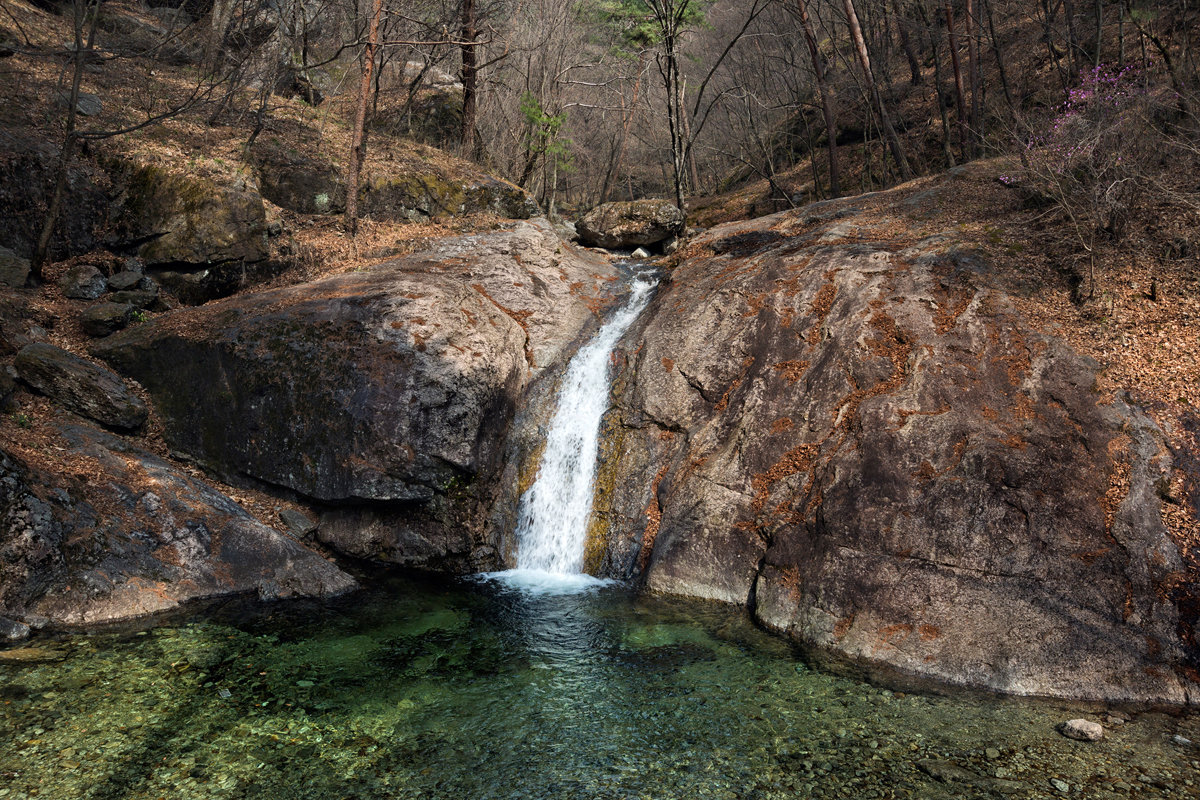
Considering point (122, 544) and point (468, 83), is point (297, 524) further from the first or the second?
point (468, 83)

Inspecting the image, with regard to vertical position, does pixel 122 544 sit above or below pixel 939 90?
below

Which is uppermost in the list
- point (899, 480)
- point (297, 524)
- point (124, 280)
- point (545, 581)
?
point (124, 280)

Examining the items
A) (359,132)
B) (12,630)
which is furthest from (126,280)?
(12,630)

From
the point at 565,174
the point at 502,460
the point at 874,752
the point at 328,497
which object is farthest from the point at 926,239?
the point at 565,174

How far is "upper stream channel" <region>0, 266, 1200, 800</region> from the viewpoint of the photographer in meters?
4.79

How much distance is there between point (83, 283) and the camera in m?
12.0

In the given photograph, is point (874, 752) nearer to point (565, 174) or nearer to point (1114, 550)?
point (1114, 550)

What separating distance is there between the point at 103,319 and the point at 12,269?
6.56 ft

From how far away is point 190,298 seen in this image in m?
12.8

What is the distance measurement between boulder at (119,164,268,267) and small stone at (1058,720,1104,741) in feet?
47.2

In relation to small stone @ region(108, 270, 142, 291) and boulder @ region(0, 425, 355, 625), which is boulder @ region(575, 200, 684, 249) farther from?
boulder @ region(0, 425, 355, 625)

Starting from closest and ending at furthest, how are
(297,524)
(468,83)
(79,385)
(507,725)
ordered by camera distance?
(507,725) → (79,385) → (297,524) → (468,83)

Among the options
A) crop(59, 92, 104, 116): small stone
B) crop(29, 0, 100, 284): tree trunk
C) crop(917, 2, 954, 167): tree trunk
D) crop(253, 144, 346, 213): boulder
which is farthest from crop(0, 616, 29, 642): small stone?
crop(917, 2, 954, 167): tree trunk

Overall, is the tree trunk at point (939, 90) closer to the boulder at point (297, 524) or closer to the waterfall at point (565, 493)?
the waterfall at point (565, 493)
